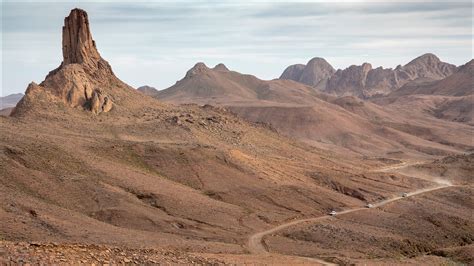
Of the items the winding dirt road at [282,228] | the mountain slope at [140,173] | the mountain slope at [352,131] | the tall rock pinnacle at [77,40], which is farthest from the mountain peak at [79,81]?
the mountain slope at [352,131]

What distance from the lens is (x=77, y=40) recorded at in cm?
8569

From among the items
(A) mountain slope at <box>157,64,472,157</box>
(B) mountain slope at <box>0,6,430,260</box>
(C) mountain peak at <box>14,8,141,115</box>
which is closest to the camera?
(B) mountain slope at <box>0,6,430,260</box>

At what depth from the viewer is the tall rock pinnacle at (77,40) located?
82.9 meters

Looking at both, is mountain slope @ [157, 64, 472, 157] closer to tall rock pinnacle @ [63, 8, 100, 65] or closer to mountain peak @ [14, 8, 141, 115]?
mountain peak @ [14, 8, 141, 115]

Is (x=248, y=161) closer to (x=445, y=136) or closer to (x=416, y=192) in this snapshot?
(x=416, y=192)

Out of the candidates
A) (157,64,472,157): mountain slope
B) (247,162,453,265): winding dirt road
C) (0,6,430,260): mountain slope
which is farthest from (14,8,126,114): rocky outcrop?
(157,64,472,157): mountain slope

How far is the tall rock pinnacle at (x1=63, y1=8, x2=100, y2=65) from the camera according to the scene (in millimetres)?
82938

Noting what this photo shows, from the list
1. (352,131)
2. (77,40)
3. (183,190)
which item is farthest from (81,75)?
(352,131)

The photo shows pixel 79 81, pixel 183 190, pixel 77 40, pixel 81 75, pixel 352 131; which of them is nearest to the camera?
pixel 183 190

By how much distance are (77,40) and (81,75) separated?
265 inches

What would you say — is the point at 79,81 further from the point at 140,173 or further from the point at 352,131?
the point at 352,131

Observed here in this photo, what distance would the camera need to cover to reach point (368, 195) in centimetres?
7375

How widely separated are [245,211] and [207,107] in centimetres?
5463

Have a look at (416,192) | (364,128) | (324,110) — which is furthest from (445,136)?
(416,192)
